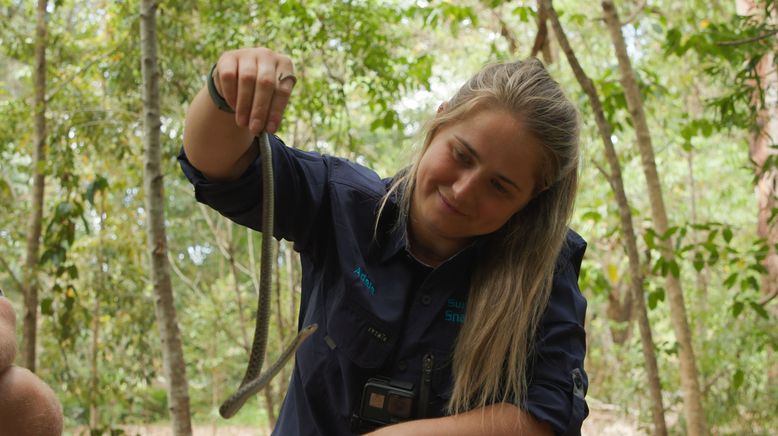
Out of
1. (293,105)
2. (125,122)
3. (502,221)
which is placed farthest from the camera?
(293,105)

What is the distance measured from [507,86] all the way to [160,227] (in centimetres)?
153

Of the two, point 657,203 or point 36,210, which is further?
point 36,210

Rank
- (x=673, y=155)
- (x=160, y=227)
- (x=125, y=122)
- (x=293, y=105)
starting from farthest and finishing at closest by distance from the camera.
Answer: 1. (x=673, y=155)
2. (x=293, y=105)
3. (x=125, y=122)
4. (x=160, y=227)

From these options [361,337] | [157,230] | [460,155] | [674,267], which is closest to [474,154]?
[460,155]

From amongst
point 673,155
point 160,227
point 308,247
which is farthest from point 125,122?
point 673,155

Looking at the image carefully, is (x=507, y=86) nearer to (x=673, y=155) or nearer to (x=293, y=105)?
(x=293, y=105)

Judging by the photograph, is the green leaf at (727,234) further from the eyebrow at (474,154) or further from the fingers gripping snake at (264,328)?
the fingers gripping snake at (264,328)

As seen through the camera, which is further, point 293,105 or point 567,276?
point 293,105

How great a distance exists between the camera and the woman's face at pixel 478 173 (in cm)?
118

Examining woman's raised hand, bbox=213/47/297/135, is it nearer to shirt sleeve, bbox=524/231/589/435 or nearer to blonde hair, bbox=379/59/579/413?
blonde hair, bbox=379/59/579/413

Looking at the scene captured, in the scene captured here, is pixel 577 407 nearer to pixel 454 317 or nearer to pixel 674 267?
pixel 454 317

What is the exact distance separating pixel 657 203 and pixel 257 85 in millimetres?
2839

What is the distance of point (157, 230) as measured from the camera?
2436 mm

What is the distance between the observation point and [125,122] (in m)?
4.03
